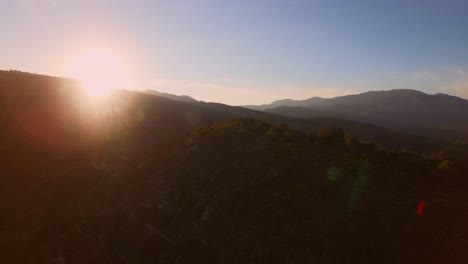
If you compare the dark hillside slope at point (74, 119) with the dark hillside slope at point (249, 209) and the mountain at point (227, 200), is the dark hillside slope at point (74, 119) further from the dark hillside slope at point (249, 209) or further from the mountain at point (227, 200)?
the dark hillside slope at point (249, 209)

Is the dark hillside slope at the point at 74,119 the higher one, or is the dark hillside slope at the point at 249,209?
the dark hillside slope at the point at 74,119

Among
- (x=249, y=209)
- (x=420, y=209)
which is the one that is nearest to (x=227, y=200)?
(x=249, y=209)

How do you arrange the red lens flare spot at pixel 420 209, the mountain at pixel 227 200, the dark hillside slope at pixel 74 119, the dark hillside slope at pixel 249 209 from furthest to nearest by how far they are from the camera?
the dark hillside slope at pixel 74 119 < the red lens flare spot at pixel 420 209 < the mountain at pixel 227 200 < the dark hillside slope at pixel 249 209

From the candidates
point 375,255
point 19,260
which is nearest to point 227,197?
point 375,255

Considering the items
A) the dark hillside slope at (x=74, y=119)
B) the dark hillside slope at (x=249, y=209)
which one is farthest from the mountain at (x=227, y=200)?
the dark hillside slope at (x=74, y=119)

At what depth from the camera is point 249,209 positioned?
1562cm

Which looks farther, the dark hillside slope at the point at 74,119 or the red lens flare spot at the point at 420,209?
the dark hillside slope at the point at 74,119

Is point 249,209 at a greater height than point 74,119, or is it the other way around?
point 74,119

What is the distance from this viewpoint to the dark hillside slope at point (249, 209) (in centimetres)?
1253

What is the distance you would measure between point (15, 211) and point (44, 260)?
694cm

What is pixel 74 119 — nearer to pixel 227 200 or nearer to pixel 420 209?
pixel 227 200

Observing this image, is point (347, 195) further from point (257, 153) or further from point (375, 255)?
point (257, 153)

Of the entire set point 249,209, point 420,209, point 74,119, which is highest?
point 74,119

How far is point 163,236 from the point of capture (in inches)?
589
